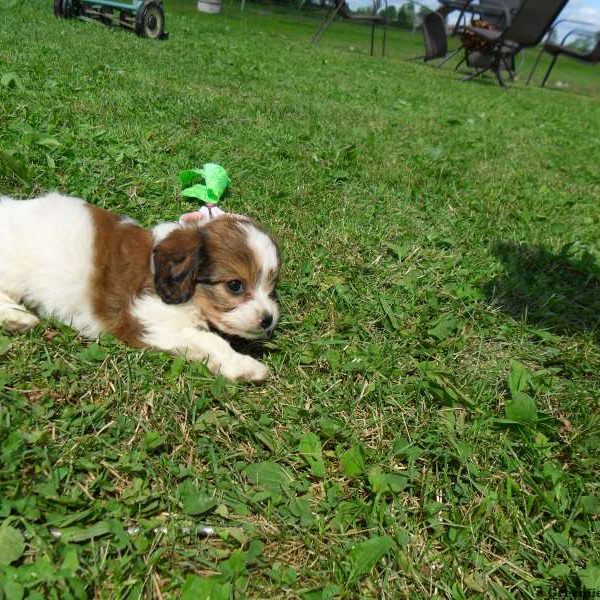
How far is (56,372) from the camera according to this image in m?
2.40

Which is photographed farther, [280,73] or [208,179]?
[280,73]

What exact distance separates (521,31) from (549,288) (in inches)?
551

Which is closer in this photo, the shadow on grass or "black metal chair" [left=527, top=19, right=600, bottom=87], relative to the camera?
the shadow on grass

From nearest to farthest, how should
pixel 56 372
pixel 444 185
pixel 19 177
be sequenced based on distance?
pixel 56 372 → pixel 19 177 → pixel 444 185

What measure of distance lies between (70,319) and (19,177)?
60.5 inches

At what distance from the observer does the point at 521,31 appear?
15.1 meters

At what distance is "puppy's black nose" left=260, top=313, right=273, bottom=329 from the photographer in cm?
275

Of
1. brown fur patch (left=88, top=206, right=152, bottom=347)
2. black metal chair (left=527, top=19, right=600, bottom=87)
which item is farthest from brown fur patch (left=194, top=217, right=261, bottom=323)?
black metal chair (left=527, top=19, right=600, bottom=87)

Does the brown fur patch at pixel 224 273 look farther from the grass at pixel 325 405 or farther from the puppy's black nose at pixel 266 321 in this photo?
the grass at pixel 325 405

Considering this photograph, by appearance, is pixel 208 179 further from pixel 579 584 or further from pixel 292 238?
pixel 579 584

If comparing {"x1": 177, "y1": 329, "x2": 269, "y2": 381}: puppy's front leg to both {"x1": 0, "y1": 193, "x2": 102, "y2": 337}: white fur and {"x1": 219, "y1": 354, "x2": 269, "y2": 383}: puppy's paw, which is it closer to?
{"x1": 219, "y1": 354, "x2": 269, "y2": 383}: puppy's paw

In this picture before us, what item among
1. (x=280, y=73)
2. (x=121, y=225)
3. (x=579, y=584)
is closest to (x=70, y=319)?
(x=121, y=225)

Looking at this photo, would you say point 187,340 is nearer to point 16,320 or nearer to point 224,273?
point 224,273

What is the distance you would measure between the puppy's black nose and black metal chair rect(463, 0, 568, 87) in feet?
46.0
